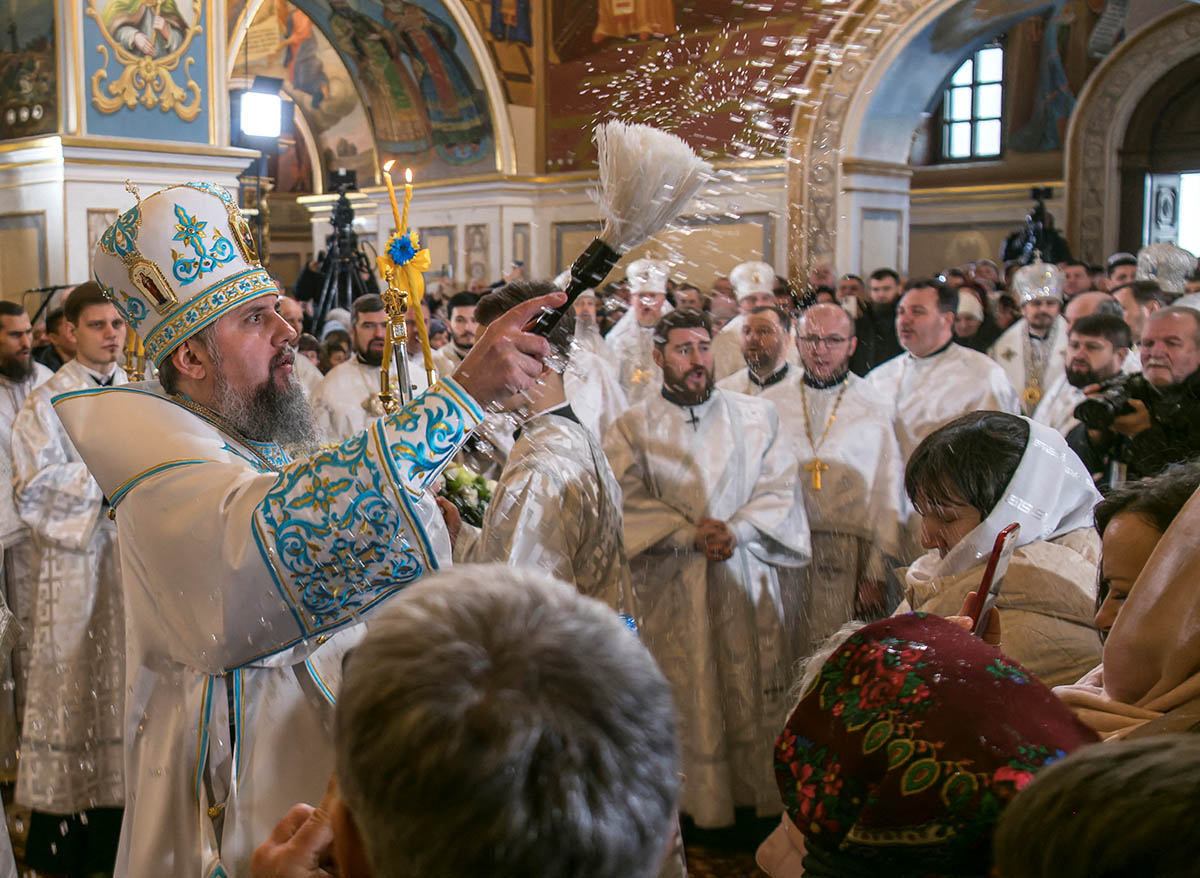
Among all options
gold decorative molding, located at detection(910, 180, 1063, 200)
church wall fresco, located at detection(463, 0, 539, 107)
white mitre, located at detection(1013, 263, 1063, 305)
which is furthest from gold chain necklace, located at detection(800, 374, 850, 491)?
gold decorative molding, located at detection(910, 180, 1063, 200)

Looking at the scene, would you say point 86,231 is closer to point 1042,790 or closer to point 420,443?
point 420,443

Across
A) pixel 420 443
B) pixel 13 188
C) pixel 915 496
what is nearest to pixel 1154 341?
pixel 915 496

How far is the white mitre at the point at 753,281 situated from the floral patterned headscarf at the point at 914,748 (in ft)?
16.4

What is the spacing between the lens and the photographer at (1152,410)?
317cm

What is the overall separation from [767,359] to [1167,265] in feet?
18.0

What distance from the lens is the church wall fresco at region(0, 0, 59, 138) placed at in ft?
26.2

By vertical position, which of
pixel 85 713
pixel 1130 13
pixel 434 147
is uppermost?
pixel 1130 13

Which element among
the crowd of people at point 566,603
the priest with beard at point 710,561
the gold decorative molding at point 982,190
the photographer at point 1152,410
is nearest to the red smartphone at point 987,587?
the crowd of people at point 566,603

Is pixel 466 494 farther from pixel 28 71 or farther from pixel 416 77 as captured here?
pixel 416 77

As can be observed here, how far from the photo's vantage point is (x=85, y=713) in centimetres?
412

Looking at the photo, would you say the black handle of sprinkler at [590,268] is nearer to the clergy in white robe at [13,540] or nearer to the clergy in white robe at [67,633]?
the clergy in white robe at [67,633]

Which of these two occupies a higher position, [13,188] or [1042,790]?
[13,188]

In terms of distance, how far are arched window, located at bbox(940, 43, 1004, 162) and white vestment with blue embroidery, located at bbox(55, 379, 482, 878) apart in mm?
17216

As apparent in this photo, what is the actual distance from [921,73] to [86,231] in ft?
21.1
